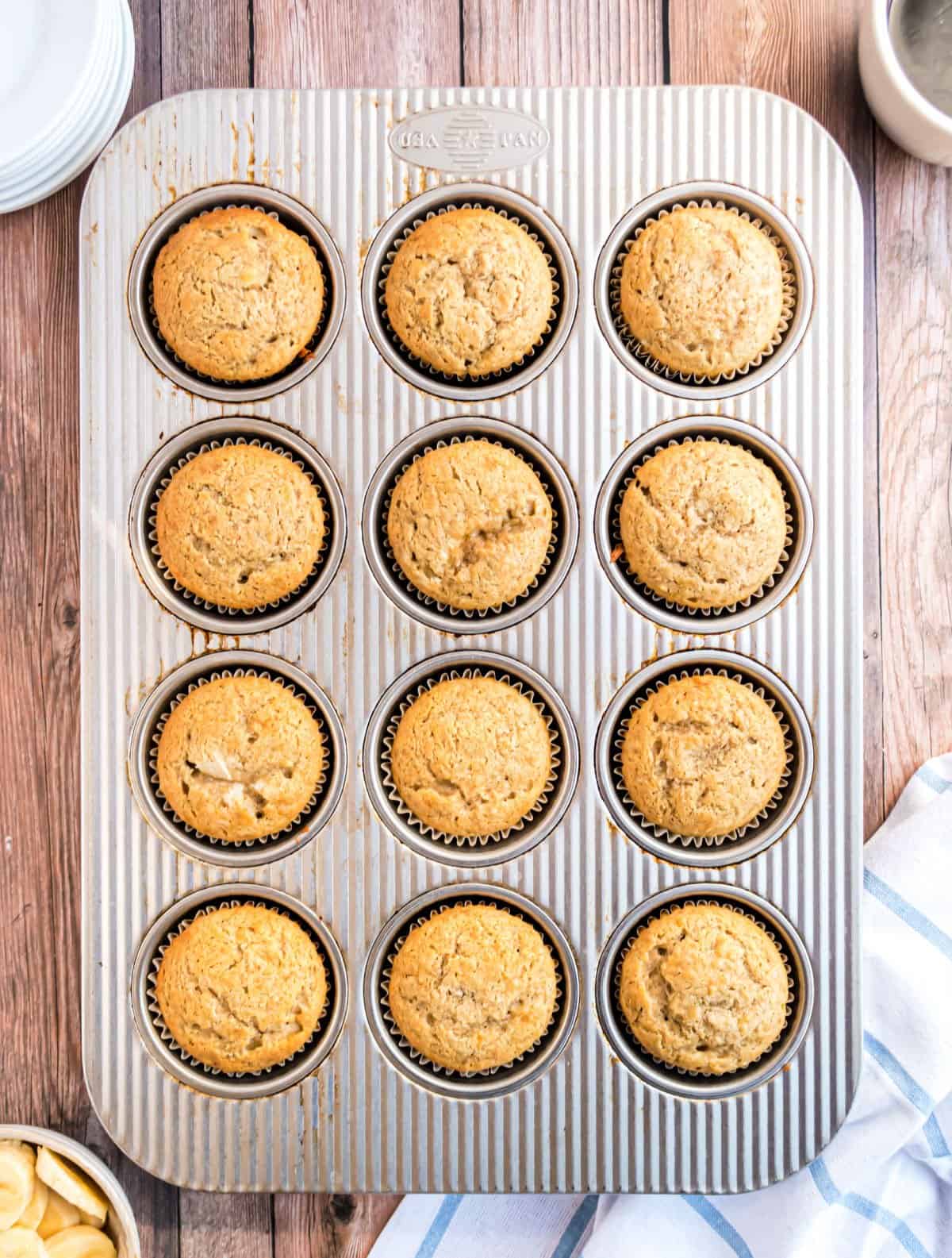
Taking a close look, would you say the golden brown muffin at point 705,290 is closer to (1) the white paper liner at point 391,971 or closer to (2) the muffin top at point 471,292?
(2) the muffin top at point 471,292

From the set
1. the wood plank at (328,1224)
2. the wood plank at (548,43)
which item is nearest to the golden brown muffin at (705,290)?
the wood plank at (548,43)

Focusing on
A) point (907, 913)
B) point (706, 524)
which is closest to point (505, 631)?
point (706, 524)

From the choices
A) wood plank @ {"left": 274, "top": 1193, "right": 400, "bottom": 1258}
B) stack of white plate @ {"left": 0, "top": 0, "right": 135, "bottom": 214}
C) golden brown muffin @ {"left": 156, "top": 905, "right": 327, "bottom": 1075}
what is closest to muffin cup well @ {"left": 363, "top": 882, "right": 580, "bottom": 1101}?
golden brown muffin @ {"left": 156, "top": 905, "right": 327, "bottom": 1075}

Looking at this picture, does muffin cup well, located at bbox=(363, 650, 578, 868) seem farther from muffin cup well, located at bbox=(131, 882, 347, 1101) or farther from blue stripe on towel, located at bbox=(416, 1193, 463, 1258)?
blue stripe on towel, located at bbox=(416, 1193, 463, 1258)

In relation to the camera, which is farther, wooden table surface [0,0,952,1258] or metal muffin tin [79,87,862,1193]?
wooden table surface [0,0,952,1258]

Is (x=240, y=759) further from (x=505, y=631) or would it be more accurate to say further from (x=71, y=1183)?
(x=71, y=1183)

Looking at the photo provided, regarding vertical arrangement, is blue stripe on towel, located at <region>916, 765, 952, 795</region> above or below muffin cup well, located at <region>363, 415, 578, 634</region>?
below
